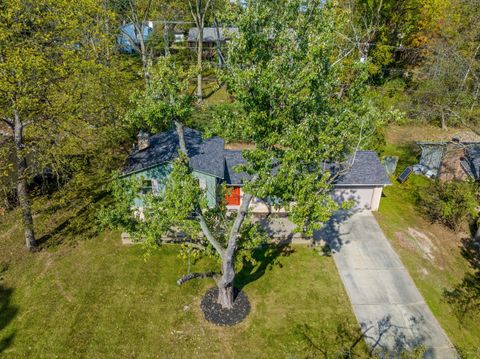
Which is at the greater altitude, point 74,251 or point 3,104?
point 3,104

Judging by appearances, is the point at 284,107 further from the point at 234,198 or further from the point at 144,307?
the point at 234,198

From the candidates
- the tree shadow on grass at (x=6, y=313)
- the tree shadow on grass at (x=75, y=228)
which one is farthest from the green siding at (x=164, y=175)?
the tree shadow on grass at (x=6, y=313)

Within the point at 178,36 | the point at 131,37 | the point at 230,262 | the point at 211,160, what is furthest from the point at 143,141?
the point at 178,36

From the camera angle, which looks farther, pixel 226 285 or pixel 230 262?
pixel 226 285

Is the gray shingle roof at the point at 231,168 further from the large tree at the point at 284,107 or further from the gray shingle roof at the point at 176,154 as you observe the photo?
the large tree at the point at 284,107

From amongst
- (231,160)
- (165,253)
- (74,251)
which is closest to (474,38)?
(231,160)

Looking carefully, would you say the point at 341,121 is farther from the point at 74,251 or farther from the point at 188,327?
the point at 74,251

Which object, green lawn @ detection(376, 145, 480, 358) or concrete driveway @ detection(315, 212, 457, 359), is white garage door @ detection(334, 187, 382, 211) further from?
concrete driveway @ detection(315, 212, 457, 359)
